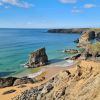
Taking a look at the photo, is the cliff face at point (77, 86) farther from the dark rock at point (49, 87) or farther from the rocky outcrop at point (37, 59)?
the rocky outcrop at point (37, 59)

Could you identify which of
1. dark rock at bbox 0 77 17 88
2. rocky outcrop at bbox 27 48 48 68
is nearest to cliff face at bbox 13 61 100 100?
dark rock at bbox 0 77 17 88

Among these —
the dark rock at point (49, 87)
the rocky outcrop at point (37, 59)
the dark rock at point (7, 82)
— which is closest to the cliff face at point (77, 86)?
the dark rock at point (49, 87)

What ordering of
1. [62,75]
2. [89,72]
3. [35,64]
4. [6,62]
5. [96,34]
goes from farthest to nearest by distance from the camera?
[96,34] → [6,62] → [35,64] → [62,75] → [89,72]

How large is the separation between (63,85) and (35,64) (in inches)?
1642

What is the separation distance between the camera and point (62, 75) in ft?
80.3

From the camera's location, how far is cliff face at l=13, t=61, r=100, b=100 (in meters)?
19.4

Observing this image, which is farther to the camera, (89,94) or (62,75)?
(62,75)

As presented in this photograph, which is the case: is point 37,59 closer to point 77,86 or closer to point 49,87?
point 49,87

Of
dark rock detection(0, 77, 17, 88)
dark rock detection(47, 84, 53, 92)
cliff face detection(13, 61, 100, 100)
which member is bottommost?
dark rock detection(0, 77, 17, 88)

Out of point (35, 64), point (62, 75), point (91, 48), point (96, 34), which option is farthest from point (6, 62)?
point (96, 34)

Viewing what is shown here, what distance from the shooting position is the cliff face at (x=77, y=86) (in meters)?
19.4

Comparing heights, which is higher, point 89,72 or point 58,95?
point 89,72

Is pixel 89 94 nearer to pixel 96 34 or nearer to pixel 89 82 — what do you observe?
pixel 89 82

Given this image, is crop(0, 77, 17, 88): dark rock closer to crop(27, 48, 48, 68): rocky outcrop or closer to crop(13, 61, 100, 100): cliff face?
crop(13, 61, 100, 100): cliff face
